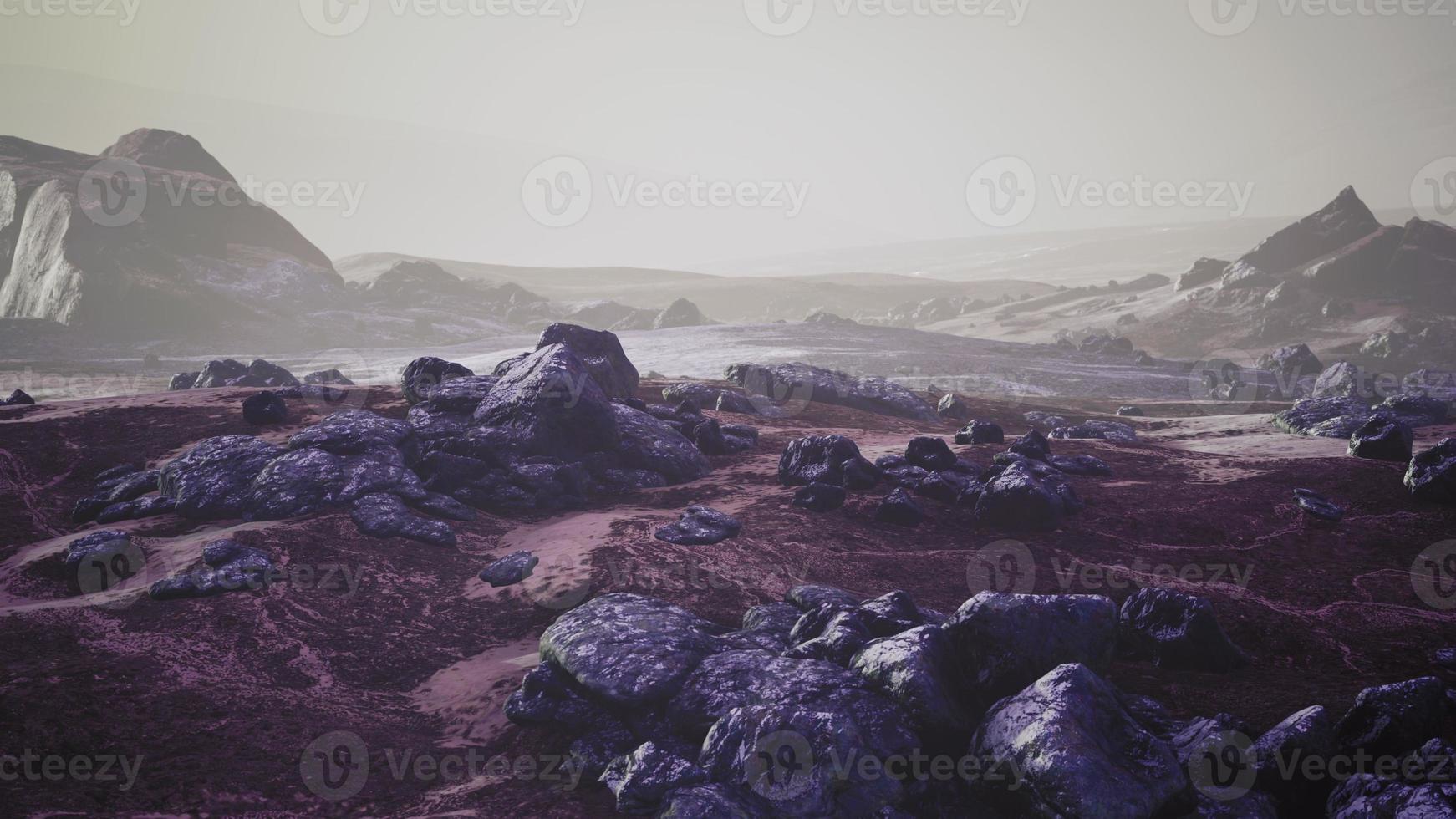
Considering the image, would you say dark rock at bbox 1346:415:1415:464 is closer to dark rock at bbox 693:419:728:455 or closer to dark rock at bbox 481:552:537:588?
dark rock at bbox 693:419:728:455

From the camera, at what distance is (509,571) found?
980 centimetres

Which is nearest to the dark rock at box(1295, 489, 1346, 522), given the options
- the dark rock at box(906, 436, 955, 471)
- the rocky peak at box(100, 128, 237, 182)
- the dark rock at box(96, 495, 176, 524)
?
the dark rock at box(906, 436, 955, 471)

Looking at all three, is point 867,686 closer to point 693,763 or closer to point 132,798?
point 693,763

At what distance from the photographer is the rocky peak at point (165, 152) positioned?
56.9 meters

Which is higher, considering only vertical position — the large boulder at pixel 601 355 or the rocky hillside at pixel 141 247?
the rocky hillside at pixel 141 247

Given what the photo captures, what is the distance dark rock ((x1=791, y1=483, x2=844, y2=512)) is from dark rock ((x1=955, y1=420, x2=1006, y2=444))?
4822 millimetres

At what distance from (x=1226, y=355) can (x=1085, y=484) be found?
1518 inches

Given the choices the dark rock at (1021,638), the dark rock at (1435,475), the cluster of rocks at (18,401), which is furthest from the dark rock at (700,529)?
the cluster of rocks at (18,401)

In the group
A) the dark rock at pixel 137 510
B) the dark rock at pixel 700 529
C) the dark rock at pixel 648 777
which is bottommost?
the dark rock at pixel 648 777

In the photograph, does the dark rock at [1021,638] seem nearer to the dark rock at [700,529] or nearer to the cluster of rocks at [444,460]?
the dark rock at [700,529]

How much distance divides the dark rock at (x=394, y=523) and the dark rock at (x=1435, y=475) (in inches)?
551

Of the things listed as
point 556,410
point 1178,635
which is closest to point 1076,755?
point 1178,635

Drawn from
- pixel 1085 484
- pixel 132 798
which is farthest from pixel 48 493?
pixel 1085 484

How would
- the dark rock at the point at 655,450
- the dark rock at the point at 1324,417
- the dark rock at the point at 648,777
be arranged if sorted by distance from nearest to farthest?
the dark rock at the point at 648,777, the dark rock at the point at 655,450, the dark rock at the point at 1324,417
